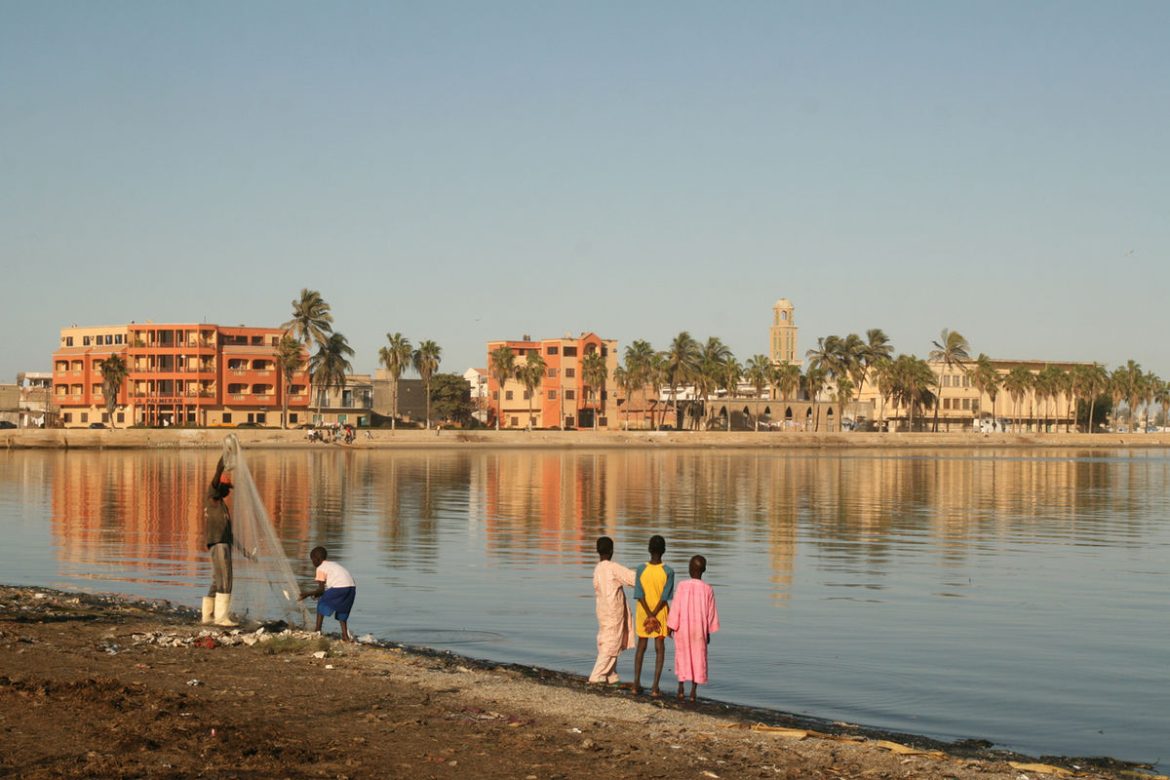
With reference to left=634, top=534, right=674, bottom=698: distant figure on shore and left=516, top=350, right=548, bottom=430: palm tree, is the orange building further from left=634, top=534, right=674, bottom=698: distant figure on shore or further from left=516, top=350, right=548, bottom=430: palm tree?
left=634, top=534, right=674, bottom=698: distant figure on shore

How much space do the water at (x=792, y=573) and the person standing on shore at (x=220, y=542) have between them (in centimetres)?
274

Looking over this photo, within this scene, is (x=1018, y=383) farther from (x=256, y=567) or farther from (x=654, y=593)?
(x=654, y=593)

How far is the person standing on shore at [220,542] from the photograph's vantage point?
1639cm

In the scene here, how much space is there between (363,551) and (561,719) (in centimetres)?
2018

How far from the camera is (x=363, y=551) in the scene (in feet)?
102

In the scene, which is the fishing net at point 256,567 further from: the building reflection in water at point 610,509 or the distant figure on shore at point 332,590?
the building reflection in water at point 610,509

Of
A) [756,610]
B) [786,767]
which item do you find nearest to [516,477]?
[756,610]

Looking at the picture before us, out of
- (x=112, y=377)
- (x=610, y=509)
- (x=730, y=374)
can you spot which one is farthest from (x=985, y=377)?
(x=610, y=509)

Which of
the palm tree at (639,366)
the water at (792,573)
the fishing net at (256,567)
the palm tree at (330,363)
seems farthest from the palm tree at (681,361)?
the fishing net at (256,567)

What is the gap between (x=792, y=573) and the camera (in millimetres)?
27797

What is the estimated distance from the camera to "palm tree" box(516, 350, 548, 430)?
15288 centimetres

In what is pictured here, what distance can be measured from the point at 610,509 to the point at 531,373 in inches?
4251

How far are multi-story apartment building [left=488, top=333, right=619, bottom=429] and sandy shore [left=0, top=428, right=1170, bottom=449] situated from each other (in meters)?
19.7

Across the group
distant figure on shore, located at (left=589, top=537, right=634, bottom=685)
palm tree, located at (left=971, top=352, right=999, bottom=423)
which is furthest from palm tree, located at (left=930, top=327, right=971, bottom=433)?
distant figure on shore, located at (left=589, top=537, right=634, bottom=685)
